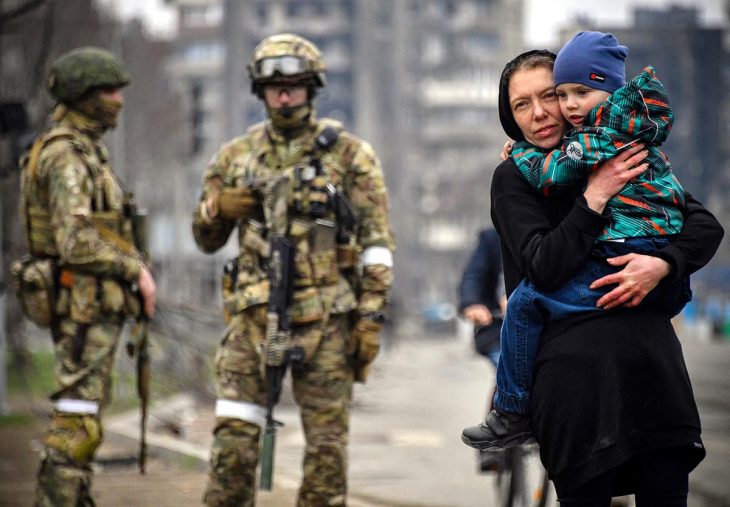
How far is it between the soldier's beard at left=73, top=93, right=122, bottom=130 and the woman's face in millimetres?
2889

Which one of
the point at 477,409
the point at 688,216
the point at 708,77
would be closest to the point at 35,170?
the point at 688,216

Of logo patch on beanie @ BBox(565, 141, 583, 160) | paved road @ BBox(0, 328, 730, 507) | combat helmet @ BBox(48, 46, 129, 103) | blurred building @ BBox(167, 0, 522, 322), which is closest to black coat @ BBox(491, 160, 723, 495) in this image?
logo patch on beanie @ BBox(565, 141, 583, 160)

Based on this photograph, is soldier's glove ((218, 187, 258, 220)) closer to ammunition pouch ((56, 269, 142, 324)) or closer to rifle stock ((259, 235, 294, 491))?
rifle stock ((259, 235, 294, 491))

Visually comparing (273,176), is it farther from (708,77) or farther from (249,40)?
(249,40)

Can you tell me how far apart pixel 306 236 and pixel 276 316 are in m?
0.37

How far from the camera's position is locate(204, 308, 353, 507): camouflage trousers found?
19.4 feet

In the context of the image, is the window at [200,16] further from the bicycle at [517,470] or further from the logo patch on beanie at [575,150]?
the logo patch on beanie at [575,150]

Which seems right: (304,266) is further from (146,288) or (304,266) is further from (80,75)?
(80,75)

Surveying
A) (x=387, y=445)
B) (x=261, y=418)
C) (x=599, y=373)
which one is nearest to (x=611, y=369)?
(x=599, y=373)

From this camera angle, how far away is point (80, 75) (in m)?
6.48

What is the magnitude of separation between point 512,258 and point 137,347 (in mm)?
2982

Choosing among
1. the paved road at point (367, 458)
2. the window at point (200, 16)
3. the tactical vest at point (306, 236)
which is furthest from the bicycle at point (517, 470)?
the window at point (200, 16)

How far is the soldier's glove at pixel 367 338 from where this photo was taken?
6.10 meters

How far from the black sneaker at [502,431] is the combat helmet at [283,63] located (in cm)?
253
